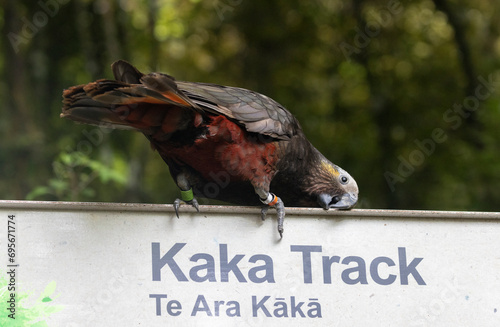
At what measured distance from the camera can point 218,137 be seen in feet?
9.08

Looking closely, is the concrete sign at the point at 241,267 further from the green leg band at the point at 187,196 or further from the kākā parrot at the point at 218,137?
the green leg band at the point at 187,196

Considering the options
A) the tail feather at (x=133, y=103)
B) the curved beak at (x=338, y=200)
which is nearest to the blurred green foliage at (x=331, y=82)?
the curved beak at (x=338, y=200)

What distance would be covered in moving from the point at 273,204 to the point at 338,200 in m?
0.74

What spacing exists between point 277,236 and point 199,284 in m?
0.37

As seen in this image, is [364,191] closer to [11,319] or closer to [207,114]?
[207,114]

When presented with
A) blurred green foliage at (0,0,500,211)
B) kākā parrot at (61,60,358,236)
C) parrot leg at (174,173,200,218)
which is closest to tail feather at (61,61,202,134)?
kākā parrot at (61,60,358,236)

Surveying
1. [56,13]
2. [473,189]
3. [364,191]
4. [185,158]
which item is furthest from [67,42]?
[473,189]

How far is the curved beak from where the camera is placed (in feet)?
10.6

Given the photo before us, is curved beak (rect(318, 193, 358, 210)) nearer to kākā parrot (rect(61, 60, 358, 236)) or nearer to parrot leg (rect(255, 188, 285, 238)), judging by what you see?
kākā parrot (rect(61, 60, 358, 236))

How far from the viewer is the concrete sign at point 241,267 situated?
211 cm

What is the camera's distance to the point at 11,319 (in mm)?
2047

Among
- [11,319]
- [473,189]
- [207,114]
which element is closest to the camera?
[11,319]

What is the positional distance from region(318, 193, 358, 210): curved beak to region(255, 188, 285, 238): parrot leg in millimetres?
563

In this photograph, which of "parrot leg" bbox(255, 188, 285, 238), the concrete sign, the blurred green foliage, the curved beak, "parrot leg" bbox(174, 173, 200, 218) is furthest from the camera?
the blurred green foliage
